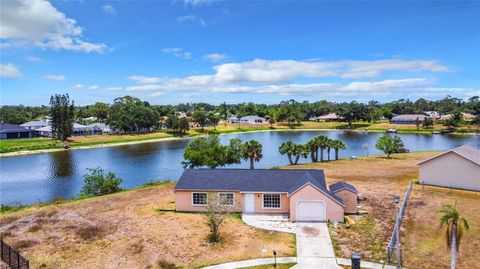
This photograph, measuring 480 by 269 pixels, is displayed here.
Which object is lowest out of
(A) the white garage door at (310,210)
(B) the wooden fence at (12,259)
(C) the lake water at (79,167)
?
(C) the lake water at (79,167)

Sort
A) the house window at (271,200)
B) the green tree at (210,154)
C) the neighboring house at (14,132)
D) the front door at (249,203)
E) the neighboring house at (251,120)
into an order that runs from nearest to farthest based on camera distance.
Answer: the house window at (271,200) → the front door at (249,203) → the green tree at (210,154) → the neighboring house at (14,132) → the neighboring house at (251,120)

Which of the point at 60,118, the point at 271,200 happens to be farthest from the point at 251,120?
the point at 271,200

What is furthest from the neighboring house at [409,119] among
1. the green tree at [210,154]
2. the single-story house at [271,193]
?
the single-story house at [271,193]

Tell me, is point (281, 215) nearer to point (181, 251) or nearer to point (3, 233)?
point (181, 251)

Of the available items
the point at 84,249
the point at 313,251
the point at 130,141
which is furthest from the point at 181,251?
the point at 130,141

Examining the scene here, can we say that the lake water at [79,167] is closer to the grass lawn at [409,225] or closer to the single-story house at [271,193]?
the single-story house at [271,193]

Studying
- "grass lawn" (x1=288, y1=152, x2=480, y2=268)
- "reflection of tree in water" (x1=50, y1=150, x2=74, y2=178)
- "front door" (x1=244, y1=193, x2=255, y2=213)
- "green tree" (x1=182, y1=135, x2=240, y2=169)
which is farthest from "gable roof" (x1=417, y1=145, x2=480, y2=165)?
"reflection of tree in water" (x1=50, y1=150, x2=74, y2=178)

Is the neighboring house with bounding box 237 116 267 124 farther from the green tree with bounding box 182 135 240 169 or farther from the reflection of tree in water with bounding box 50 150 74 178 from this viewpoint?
the green tree with bounding box 182 135 240 169

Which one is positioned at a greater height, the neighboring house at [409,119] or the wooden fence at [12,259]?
the neighboring house at [409,119]
